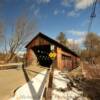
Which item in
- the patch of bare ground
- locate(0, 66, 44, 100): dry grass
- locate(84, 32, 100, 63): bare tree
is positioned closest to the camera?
locate(0, 66, 44, 100): dry grass

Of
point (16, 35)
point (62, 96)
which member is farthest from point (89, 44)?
point (62, 96)

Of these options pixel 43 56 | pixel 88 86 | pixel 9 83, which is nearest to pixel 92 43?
pixel 43 56

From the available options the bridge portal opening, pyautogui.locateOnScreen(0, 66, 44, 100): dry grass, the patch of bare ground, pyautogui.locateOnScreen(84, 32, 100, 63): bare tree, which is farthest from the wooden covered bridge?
pyautogui.locateOnScreen(84, 32, 100, 63): bare tree

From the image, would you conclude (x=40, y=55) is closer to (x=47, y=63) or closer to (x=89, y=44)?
(x=47, y=63)

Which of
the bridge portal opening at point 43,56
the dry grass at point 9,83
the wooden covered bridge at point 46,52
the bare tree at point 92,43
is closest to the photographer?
the dry grass at point 9,83

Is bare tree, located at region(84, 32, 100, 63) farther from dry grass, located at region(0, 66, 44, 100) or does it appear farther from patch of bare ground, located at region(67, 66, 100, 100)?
dry grass, located at region(0, 66, 44, 100)

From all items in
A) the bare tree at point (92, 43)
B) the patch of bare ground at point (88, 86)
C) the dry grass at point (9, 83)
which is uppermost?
the bare tree at point (92, 43)

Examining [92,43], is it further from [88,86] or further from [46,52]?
[88,86]

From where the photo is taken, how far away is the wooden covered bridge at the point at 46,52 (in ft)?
69.0

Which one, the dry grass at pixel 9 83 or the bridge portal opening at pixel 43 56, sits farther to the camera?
the bridge portal opening at pixel 43 56

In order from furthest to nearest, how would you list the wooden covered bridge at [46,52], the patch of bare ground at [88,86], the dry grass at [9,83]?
the wooden covered bridge at [46,52] < the patch of bare ground at [88,86] < the dry grass at [9,83]

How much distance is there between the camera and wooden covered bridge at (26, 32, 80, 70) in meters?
21.0

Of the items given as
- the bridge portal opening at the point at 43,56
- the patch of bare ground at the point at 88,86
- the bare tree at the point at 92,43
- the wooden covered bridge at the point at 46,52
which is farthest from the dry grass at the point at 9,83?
the bare tree at the point at 92,43

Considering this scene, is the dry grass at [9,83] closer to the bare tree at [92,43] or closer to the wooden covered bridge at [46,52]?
the wooden covered bridge at [46,52]
